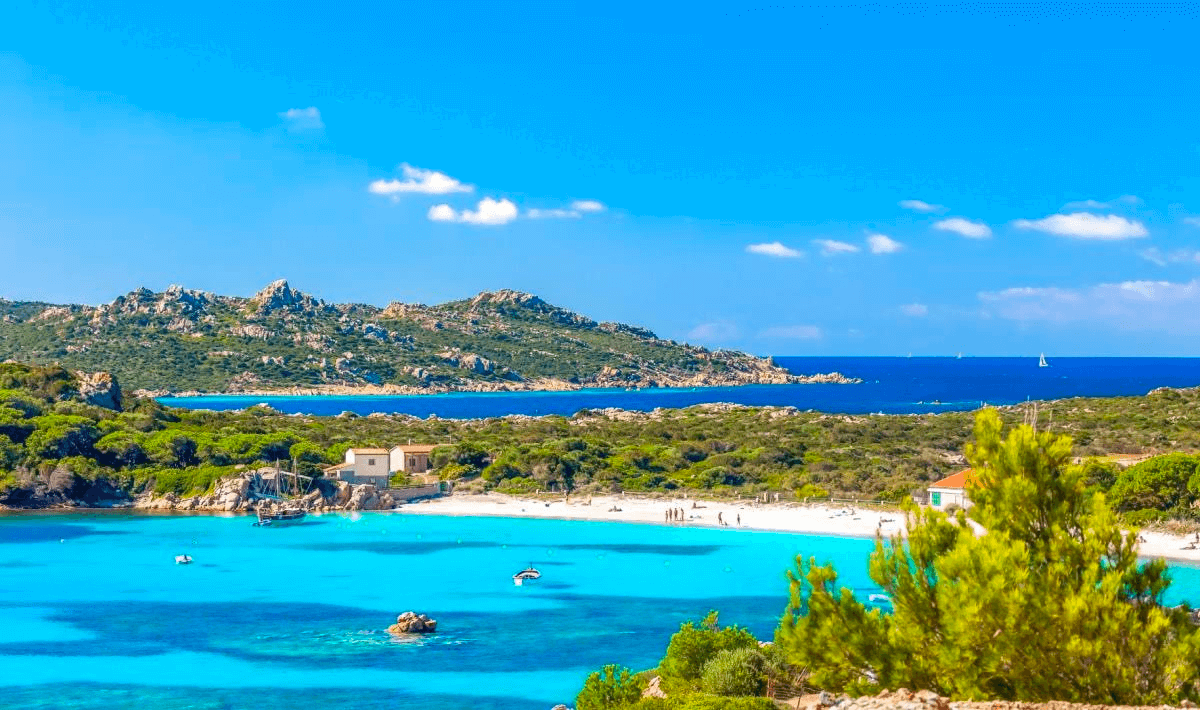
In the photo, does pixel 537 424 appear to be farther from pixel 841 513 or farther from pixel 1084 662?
pixel 1084 662

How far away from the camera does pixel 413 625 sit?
891 inches

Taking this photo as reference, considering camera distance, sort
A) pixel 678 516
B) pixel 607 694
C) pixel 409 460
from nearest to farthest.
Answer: pixel 607 694, pixel 678 516, pixel 409 460

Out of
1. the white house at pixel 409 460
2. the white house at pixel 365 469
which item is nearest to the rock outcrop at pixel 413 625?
the white house at pixel 365 469

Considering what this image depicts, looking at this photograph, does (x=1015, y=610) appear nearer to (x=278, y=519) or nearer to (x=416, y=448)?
(x=278, y=519)

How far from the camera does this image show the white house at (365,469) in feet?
156

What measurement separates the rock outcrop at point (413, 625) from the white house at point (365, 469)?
2503 centimetres

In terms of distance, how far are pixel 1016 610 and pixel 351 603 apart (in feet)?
66.9

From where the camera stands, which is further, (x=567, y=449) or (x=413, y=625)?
(x=567, y=449)

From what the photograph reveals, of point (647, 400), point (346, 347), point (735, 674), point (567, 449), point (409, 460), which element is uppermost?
point (346, 347)

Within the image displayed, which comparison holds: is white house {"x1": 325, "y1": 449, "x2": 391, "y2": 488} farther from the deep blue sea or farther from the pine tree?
the deep blue sea

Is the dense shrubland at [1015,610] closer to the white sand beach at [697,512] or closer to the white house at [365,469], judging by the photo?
the white sand beach at [697,512]

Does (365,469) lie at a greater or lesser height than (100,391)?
lesser

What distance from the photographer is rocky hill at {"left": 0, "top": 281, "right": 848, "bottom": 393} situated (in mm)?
124438

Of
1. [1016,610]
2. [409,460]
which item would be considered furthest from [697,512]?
[1016,610]
